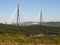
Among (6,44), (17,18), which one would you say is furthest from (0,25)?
(6,44)

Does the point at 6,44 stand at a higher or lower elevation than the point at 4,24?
higher

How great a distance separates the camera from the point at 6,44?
9258 millimetres

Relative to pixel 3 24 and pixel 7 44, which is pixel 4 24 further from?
pixel 7 44

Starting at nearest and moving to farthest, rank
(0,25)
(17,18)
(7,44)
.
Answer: (7,44), (17,18), (0,25)

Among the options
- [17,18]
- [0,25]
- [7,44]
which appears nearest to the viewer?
[7,44]

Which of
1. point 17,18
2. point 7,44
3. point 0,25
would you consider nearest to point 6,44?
point 7,44

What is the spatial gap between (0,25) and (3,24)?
325 centimetres

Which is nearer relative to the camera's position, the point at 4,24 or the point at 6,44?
the point at 6,44

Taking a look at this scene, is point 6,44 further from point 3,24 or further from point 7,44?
point 3,24

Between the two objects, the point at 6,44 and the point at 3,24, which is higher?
the point at 6,44

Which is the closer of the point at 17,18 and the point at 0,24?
the point at 17,18

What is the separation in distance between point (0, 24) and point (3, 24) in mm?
1798

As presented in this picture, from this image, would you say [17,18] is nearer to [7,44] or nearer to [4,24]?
[4,24]

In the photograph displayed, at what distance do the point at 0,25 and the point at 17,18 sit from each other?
11.6 metres
